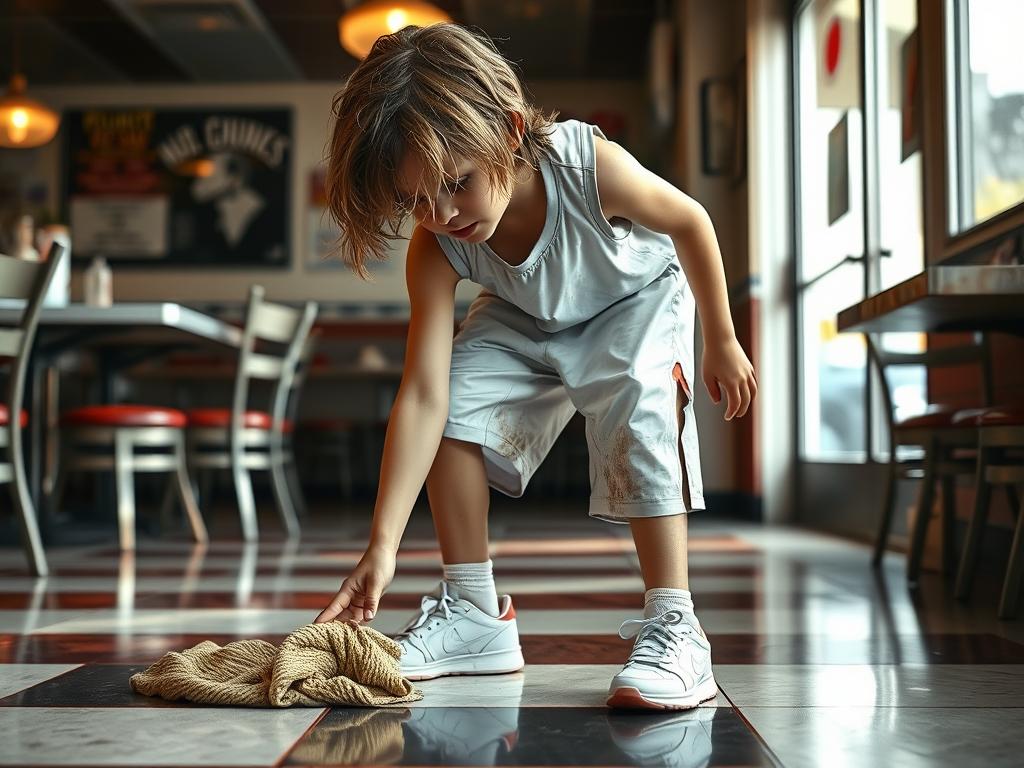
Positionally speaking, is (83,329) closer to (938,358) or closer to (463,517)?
(463,517)

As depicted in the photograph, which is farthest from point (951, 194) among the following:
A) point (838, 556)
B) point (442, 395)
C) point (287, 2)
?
point (287, 2)

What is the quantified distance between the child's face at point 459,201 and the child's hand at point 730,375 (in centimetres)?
34

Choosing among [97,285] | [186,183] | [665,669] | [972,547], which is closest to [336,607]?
[665,669]

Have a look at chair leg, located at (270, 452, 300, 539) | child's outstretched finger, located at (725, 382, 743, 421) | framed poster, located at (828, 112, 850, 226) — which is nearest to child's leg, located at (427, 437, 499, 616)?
child's outstretched finger, located at (725, 382, 743, 421)

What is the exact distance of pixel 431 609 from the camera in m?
1.46

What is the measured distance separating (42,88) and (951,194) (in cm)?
695

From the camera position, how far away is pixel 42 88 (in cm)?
793

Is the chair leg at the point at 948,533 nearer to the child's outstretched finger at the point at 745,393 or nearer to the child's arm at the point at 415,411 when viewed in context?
the child's outstretched finger at the point at 745,393

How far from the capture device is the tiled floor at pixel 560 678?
1031mm

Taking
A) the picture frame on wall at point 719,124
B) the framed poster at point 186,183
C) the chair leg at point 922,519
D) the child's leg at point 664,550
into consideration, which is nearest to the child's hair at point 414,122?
the child's leg at point 664,550

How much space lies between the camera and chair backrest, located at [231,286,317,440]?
388 cm

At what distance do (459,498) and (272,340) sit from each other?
289cm

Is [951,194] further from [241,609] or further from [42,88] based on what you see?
[42,88]

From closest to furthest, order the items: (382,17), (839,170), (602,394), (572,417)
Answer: (602,394)
(572,417)
(839,170)
(382,17)
